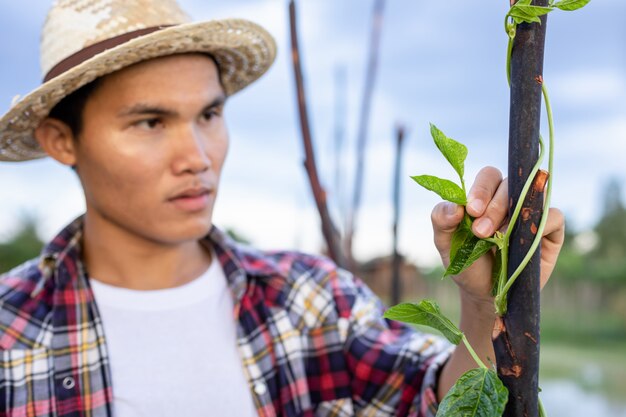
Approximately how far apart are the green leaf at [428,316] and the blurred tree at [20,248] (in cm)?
931

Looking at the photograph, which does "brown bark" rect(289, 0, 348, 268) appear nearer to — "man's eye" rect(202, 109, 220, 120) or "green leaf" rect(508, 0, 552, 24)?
"man's eye" rect(202, 109, 220, 120)

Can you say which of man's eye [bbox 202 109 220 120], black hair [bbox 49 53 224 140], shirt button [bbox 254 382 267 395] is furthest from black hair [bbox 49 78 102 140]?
shirt button [bbox 254 382 267 395]

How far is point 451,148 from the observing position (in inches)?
→ 26.0

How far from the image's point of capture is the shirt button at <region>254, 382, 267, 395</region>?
1.51 metres

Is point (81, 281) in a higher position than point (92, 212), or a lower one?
lower

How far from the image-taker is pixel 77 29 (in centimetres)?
155

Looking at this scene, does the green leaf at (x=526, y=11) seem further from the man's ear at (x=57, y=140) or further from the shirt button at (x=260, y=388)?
the man's ear at (x=57, y=140)

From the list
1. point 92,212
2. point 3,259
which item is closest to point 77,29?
point 92,212

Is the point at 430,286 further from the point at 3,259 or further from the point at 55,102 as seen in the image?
the point at 55,102

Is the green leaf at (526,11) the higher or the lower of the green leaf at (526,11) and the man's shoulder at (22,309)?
the higher

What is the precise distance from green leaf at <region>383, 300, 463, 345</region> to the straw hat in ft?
3.09

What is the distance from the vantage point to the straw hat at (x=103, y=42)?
56.7 inches

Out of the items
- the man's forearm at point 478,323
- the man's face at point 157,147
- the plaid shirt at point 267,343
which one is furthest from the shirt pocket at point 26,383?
the man's forearm at point 478,323

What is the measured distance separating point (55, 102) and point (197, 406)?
749mm
